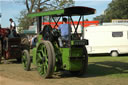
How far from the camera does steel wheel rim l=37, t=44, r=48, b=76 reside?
8297 mm

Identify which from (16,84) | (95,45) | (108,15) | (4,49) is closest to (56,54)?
(16,84)

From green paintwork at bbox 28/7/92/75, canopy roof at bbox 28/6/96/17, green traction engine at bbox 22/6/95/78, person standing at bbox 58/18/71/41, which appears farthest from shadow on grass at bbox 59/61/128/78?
canopy roof at bbox 28/6/96/17

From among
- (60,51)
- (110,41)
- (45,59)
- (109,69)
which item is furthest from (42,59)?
(110,41)

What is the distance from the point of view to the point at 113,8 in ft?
208

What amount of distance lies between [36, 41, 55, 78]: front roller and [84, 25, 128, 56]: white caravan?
373 inches

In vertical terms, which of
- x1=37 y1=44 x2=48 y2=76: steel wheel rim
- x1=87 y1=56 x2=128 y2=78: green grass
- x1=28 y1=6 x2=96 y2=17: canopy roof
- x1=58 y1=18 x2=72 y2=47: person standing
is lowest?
x1=87 y1=56 x2=128 y2=78: green grass

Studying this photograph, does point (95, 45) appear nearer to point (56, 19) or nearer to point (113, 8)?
point (56, 19)

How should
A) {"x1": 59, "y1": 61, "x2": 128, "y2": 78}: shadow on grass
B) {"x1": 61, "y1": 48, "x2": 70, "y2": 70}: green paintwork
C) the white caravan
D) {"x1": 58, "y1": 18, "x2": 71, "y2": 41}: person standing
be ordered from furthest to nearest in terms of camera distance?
the white caravan
{"x1": 59, "y1": 61, "x2": 128, "y2": 78}: shadow on grass
{"x1": 58, "y1": 18, "x2": 71, "y2": 41}: person standing
{"x1": 61, "y1": 48, "x2": 70, "y2": 70}: green paintwork

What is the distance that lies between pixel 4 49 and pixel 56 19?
482cm

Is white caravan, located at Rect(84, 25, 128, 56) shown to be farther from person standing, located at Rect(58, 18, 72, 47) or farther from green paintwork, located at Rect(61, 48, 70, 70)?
green paintwork, located at Rect(61, 48, 70, 70)

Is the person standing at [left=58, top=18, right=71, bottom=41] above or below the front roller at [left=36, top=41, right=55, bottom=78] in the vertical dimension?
above

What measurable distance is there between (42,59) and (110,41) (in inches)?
412

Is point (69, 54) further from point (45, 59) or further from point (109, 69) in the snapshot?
point (109, 69)

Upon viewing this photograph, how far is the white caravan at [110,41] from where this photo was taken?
1795cm
